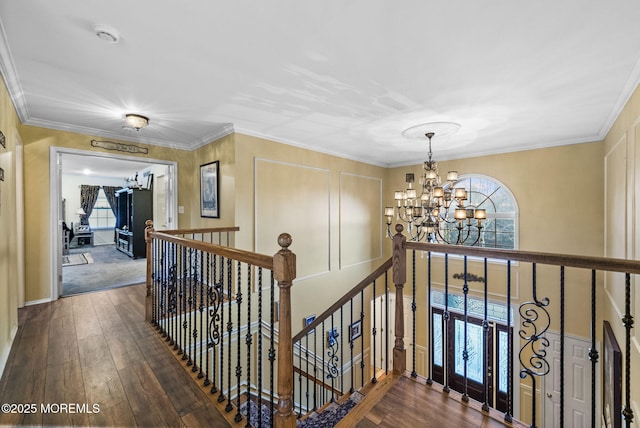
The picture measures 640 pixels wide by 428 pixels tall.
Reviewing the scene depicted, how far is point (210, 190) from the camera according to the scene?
4.14m

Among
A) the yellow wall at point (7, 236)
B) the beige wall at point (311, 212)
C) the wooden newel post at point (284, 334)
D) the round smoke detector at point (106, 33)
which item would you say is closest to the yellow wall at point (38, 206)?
the yellow wall at point (7, 236)

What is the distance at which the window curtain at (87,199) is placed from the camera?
360 inches

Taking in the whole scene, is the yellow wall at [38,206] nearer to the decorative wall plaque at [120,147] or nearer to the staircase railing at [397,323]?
the decorative wall plaque at [120,147]

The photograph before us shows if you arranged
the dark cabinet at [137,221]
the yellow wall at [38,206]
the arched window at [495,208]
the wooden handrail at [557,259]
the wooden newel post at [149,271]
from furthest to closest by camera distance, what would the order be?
the dark cabinet at [137,221], the arched window at [495,208], the yellow wall at [38,206], the wooden newel post at [149,271], the wooden handrail at [557,259]

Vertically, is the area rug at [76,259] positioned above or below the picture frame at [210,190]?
below

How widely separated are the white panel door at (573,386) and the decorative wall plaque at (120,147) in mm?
6818

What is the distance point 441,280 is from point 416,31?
189 inches

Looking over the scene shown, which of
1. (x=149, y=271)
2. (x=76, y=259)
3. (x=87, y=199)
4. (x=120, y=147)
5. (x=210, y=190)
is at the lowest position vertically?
(x=76, y=259)

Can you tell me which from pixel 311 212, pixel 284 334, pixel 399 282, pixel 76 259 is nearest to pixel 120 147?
pixel 311 212

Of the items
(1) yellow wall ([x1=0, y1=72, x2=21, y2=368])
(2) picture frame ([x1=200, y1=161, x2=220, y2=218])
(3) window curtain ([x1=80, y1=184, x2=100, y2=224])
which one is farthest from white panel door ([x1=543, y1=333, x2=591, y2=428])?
(3) window curtain ([x1=80, y1=184, x2=100, y2=224])

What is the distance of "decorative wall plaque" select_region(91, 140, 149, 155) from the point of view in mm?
3818

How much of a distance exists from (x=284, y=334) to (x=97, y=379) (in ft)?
5.28

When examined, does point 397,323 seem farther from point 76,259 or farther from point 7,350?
point 76,259

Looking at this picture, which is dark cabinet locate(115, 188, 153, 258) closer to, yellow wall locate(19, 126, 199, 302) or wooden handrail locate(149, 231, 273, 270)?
yellow wall locate(19, 126, 199, 302)
